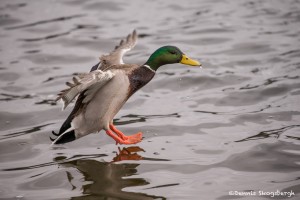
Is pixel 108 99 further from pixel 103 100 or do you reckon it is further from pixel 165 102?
pixel 165 102

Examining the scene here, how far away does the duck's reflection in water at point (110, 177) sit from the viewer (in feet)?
16.1

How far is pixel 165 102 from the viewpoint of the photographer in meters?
7.34

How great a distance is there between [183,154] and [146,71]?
3.36 ft

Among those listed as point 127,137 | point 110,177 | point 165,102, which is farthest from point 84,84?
point 165,102

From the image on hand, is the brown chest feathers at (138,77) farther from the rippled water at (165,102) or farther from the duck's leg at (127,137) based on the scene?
the rippled water at (165,102)

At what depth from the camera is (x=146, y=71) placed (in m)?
6.07

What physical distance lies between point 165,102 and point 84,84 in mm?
2445

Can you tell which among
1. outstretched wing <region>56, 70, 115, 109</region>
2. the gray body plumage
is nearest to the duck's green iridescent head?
the gray body plumage

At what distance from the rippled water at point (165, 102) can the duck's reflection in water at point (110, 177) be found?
11 mm

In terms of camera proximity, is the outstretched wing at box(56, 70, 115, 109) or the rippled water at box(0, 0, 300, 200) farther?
the rippled water at box(0, 0, 300, 200)

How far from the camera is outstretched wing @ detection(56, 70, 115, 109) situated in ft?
16.4

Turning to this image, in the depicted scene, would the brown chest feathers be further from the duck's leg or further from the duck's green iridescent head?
the duck's leg

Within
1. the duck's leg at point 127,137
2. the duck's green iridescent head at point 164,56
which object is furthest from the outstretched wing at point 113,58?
the duck's leg at point 127,137

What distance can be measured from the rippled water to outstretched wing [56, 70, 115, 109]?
790mm
